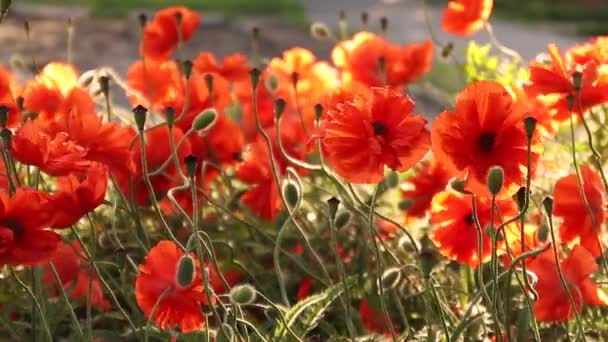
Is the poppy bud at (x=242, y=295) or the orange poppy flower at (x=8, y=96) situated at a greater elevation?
the poppy bud at (x=242, y=295)

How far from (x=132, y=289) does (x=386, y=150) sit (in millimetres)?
571

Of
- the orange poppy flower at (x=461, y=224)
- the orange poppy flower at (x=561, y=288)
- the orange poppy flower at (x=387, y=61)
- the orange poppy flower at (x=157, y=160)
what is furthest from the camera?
the orange poppy flower at (x=387, y=61)

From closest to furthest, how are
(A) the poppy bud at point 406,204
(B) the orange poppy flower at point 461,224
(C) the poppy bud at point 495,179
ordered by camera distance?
(C) the poppy bud at point 495,179 → (B) the orange poppy flower at point 461,224 → (A) the poppy bud at point 406,204

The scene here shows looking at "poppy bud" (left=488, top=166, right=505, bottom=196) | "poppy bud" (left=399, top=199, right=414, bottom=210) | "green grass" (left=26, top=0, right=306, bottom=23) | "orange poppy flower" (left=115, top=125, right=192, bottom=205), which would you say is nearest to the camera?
"poppy bud" (left=488, top=166, right=505, bottom=196)

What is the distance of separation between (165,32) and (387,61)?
0.50 metres

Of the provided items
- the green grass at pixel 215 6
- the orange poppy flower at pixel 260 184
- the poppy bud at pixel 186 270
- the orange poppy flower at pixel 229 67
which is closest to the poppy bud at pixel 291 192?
the orange poppy flower at pixel 260 184

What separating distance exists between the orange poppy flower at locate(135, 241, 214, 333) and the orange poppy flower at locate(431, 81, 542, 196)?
357 millimetres

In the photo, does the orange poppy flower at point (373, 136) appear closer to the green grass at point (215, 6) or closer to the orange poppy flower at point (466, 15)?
the orange poppy flower at point (466, 15)

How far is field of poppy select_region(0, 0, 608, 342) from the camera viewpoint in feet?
4.90

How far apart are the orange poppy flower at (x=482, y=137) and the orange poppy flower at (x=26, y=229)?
1.57ft

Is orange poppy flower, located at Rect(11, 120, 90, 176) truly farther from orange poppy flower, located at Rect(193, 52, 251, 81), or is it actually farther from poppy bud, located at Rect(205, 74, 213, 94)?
orange poppy flower, located at Rect(193, 52, 251, 81)

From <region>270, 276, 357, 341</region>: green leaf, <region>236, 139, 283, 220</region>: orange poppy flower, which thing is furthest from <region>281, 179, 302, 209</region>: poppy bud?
<region>236, 139, 283, 220</region>: orange poppy flower

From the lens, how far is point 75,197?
4.80 ft

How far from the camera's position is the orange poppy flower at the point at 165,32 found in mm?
2564
